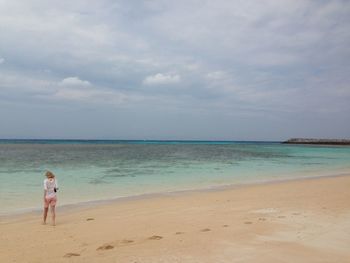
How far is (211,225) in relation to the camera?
8.83m

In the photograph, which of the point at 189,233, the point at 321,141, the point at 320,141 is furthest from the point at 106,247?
the point at 320,141

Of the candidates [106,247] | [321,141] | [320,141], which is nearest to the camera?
[106,247]

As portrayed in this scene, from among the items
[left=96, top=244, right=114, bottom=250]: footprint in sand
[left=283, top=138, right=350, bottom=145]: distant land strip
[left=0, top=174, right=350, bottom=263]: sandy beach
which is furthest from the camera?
[left=283, top=138, right=350, bottom=145]: distant land strip

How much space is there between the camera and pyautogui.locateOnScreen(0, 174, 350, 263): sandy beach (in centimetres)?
645

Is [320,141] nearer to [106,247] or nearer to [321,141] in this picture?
[321,141]

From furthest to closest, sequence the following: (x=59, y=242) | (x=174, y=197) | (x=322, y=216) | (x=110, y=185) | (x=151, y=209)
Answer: (x=110, y=185) < (x=174, y=197) < (x=151, y=209) < (x=322, y=216) < (x=59, y=242)

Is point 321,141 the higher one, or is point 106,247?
point 321,141

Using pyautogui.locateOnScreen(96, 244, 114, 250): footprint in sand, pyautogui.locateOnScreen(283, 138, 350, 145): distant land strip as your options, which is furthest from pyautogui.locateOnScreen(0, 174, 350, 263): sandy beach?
pyautogui.locateOnScreen(283, 138, 350, 145): distant land strip

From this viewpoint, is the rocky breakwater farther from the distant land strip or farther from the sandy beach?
the sandy beach

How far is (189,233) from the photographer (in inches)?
316

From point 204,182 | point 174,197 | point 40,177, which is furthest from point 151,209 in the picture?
point 40,177

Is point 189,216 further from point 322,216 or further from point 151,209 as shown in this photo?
point 322,216

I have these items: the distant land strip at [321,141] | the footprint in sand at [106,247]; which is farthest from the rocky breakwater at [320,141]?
the footprint in sand at [106,247]

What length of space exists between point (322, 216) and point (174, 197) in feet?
20.2
